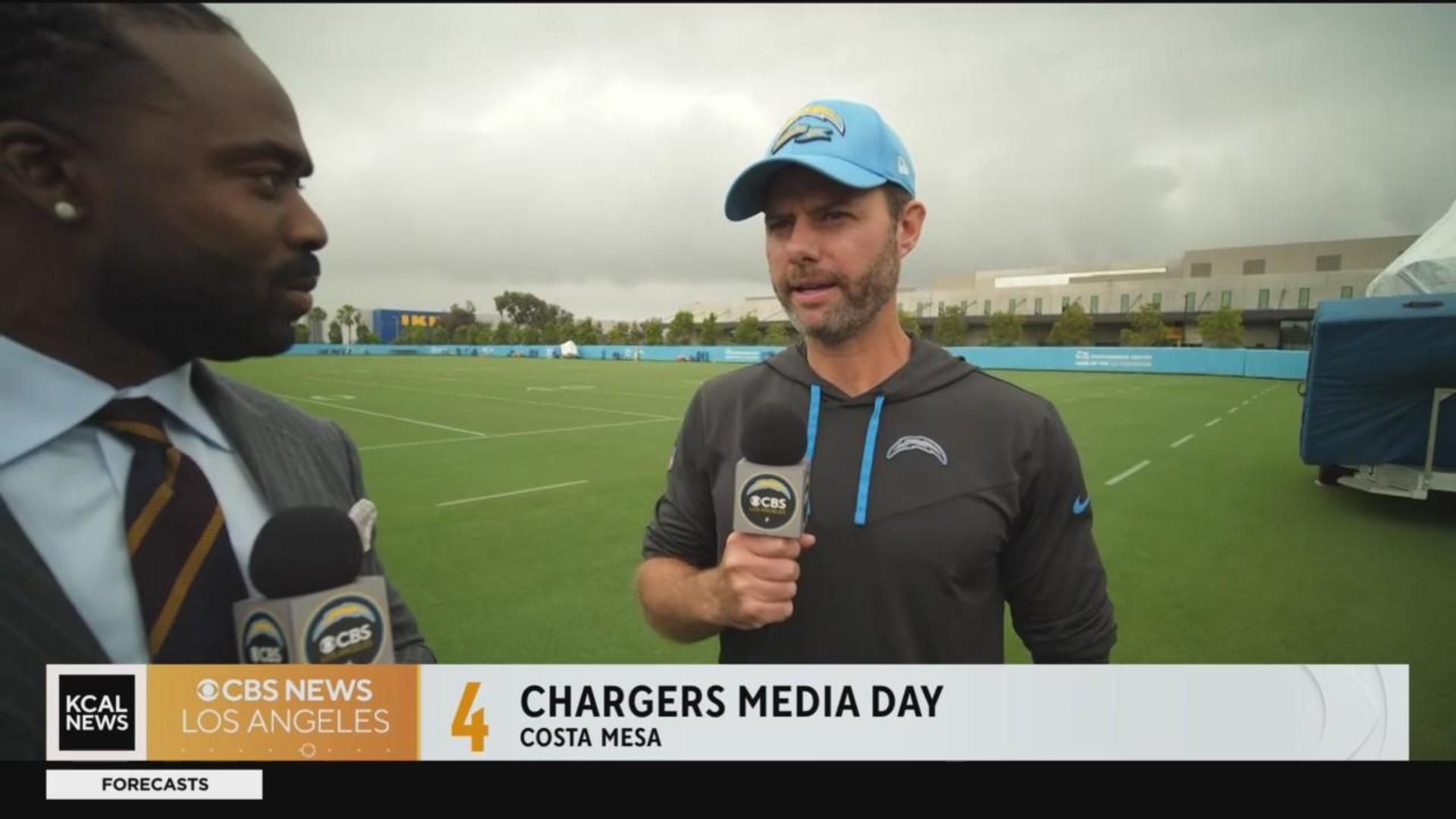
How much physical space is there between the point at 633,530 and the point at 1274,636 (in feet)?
15.2

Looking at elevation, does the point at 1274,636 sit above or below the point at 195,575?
below

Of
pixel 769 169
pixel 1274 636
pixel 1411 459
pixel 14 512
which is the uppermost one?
pixel 769 169

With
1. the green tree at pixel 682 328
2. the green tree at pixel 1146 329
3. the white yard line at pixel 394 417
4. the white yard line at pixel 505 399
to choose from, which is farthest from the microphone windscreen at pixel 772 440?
the green tree at pixel 1146 329

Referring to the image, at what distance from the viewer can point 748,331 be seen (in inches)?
273

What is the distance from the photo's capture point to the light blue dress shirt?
3.04ft

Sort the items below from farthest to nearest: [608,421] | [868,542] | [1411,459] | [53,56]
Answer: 1. [608,421]
2. [1411,459]
3. [868,542]
4. [53,56]

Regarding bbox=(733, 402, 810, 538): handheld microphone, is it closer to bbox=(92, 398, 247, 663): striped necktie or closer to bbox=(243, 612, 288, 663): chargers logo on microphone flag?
bbox=(243, 612, 288, 663): chargers logo on microphone flag

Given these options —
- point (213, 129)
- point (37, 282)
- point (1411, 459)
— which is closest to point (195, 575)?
point (37, 282)

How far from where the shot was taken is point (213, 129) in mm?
931

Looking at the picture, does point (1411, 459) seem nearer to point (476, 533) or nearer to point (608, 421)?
point (476, 533)

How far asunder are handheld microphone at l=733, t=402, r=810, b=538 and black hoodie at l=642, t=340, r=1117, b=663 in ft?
1.02

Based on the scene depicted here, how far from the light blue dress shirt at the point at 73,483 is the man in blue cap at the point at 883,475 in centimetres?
100

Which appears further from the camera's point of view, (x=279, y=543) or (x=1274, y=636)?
(x=1274, y=636)

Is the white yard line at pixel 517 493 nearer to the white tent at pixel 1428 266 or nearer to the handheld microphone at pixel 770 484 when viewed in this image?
the handheld microphone at pixel 770 484
